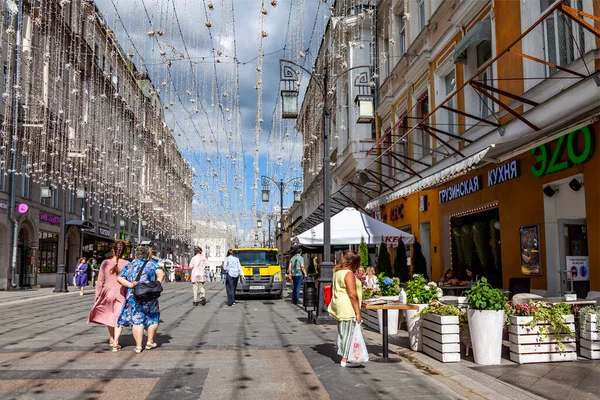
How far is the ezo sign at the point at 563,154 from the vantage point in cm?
1055

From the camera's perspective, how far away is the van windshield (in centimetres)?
2208

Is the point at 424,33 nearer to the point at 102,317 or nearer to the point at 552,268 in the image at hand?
the point at 552,268

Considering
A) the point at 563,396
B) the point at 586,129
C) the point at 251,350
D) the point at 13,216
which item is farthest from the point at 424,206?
the point at 13,216

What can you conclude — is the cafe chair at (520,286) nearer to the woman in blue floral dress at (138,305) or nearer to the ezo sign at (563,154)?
the ezo sign at (563,154)

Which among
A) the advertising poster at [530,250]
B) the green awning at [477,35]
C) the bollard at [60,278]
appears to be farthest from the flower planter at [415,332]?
the bollard at [60,278]

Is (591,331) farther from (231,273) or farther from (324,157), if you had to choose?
(231,273)

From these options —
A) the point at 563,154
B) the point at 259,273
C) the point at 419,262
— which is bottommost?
the point at 259,273

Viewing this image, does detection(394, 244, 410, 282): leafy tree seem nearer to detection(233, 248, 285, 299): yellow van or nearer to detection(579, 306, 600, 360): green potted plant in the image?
detection(233, 248, 285, 299): yellow van

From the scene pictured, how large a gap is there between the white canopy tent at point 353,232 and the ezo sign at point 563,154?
15.5 ft

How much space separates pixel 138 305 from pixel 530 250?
29.2 ft

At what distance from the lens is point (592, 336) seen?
24.7 feet

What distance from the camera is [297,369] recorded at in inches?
286

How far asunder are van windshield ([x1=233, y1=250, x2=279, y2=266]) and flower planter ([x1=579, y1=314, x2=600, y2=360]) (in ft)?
50.6

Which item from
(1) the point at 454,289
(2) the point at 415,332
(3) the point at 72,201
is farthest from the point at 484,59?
(3) the point at 72,201
